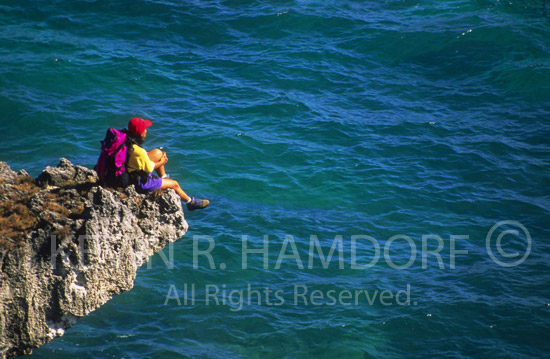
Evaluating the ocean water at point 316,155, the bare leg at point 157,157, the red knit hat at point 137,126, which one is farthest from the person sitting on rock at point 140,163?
the ocean water at point 316,155

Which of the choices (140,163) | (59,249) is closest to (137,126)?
(140,163)

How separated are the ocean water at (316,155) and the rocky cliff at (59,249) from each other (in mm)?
1735

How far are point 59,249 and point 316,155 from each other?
12974mm

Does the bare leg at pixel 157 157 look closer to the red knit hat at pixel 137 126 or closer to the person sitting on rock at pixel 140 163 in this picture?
the person sitting on rock at pixel 140 163

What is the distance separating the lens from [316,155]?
22.9 m

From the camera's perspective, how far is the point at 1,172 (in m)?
13.1

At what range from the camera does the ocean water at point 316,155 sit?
14.8m

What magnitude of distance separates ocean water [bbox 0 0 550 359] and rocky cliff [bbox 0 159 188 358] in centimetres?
174

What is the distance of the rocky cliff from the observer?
11.3m

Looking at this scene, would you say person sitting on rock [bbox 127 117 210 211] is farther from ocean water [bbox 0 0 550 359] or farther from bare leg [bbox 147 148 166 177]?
ocean water [bbox 0 0 550 359]

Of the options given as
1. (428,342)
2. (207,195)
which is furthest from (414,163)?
(428,342)

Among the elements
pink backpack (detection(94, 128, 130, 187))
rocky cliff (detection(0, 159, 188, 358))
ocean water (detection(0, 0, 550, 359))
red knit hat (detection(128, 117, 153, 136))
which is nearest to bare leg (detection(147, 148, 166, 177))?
red knit hat (detection(128, 117, 153, 136))

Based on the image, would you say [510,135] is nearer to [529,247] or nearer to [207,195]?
[529,247]

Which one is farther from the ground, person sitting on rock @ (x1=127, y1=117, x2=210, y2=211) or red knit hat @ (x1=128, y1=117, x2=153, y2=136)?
red knit hat @ (x1=128, y1=117, x2=153, y2=136)
